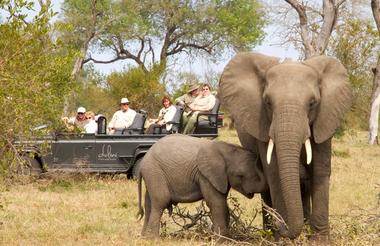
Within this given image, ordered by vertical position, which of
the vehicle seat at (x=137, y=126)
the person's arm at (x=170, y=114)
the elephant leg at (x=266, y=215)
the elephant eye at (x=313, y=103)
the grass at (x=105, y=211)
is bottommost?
the grass at (x=105, y=211)

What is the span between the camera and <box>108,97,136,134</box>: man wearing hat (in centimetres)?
1824

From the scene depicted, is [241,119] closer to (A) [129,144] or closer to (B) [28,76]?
(B) [28,76]

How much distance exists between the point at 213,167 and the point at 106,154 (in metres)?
7.67

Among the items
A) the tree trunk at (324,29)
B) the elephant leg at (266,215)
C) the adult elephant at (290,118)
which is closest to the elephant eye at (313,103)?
the adult elephant at (290,118)

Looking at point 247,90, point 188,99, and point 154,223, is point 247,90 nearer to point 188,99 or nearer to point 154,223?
point 154,223

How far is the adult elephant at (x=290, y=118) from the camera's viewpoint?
8625 millimetres

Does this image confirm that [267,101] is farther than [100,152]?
No

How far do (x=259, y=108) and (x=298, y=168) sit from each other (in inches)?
37.0

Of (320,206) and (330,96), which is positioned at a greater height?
(330,96)

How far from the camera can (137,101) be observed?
113 ft

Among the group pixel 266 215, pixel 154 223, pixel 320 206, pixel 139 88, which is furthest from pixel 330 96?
pixel 139 88

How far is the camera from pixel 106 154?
56.9ft

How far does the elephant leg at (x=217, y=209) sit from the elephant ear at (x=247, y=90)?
2.73 feet

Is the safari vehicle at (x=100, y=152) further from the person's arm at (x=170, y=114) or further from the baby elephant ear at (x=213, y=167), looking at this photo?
the baby elephant ear at (x=213, y=167)
